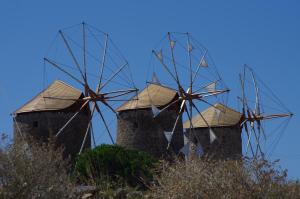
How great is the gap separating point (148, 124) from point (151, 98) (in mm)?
1841

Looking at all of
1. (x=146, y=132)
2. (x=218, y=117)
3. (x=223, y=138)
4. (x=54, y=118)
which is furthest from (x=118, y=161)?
(x=218, y=117)

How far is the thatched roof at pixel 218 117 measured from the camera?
163ft

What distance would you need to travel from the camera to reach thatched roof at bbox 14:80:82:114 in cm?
4091

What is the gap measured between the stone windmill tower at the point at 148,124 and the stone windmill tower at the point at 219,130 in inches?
159

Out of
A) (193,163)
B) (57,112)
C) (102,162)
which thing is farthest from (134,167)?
(193,163)

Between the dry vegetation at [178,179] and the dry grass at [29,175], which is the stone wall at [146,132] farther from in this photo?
the dry grass at [29,175]

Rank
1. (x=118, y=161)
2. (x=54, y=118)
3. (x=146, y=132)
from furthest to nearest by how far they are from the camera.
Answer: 1. (x=146, y=132)
2. (x=54, y=118)
3. (x=118, y=161)

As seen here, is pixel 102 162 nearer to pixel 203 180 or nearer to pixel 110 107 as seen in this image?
pixel 110 107

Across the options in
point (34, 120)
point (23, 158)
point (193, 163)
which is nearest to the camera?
point (23, 158)

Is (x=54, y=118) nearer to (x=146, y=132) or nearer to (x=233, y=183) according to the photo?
(x=146, y=132)

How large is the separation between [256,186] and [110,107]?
28809mm

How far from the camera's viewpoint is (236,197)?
13961 mm

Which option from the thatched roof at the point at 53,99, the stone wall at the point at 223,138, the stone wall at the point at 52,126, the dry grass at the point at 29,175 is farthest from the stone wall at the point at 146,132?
the dry grass at the point at 29,175

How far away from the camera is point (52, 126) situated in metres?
40.9
